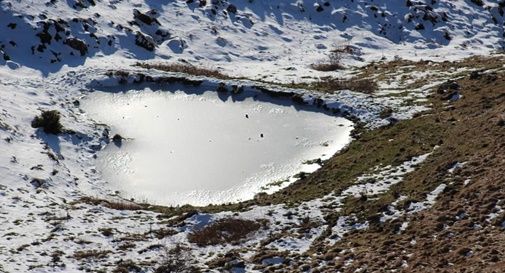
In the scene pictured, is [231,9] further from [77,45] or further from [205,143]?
[205,143]

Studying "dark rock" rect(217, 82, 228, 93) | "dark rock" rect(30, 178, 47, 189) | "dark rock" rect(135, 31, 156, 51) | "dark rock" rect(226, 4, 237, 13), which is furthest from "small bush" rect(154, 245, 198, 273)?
"dark rock" rect(226, 4, 237, 13)

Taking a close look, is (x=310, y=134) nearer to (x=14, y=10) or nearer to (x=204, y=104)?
(x=204, y=104)

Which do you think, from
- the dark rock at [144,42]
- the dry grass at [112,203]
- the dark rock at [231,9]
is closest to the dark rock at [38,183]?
the dry grass at [112,203]

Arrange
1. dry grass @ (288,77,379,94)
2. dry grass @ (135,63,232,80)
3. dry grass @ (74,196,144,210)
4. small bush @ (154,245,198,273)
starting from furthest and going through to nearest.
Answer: dry grass @ (135,63,232,80), dry grass @ (288,77,379,94), dry grass @ (74,196,144,210), small bush @ (154,245,198,273)

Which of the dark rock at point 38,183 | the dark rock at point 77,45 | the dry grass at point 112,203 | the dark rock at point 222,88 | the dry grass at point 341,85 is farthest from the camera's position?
the dark rock at point 77,45

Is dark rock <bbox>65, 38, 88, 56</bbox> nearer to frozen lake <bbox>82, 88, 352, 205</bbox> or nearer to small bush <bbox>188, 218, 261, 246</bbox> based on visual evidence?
frozen lake <bbox>82, 88, 352, 205</bbox>

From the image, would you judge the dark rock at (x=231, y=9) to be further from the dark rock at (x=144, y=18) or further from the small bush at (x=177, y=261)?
the small bush at (x=177, y=261)

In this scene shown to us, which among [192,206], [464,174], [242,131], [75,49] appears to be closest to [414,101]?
[242,131]
